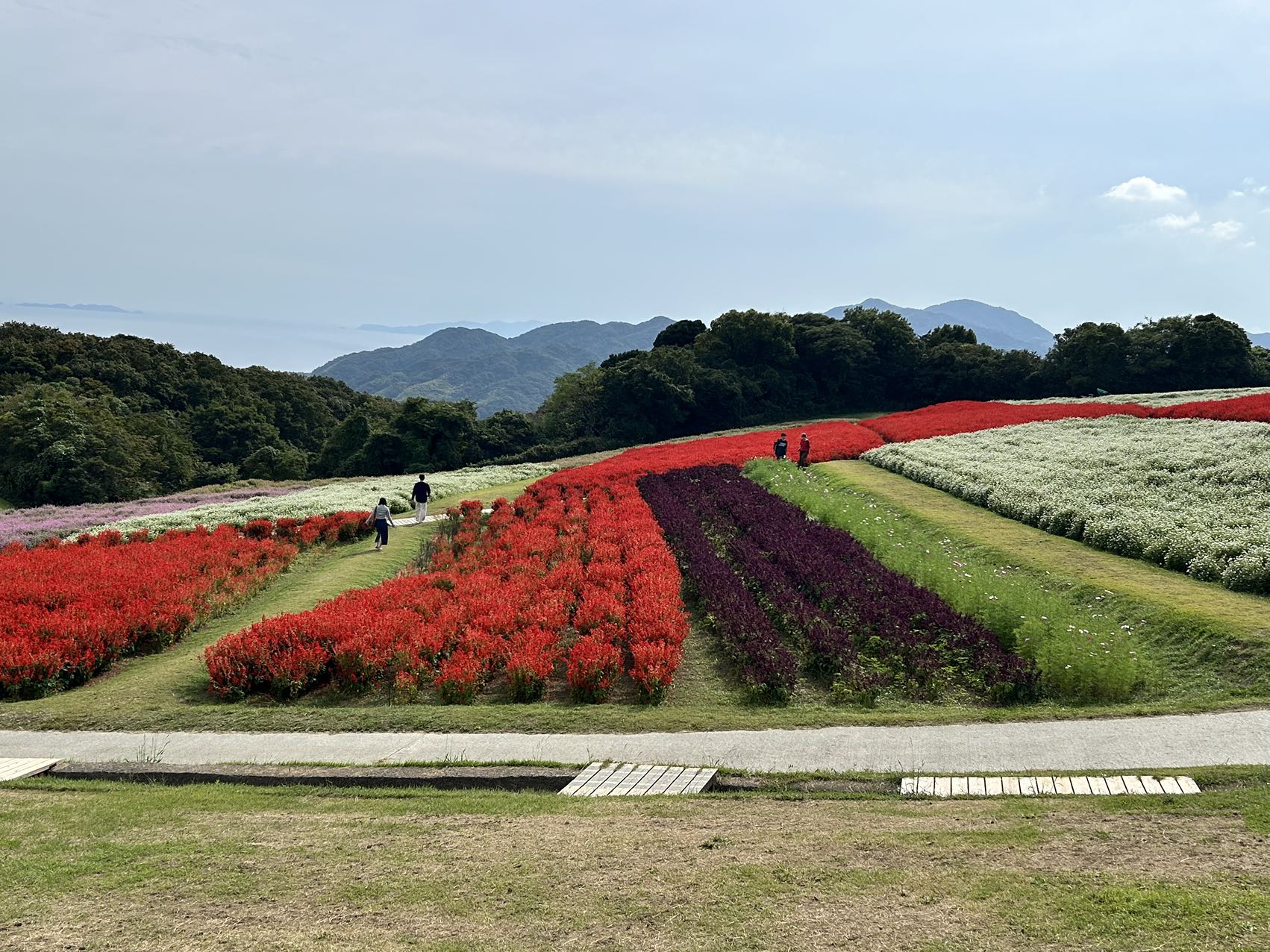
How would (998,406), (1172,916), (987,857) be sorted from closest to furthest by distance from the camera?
1. (1172,916)
2. (987,857)
3. (998,406)

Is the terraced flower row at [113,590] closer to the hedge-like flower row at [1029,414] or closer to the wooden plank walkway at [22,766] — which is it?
the wooden plank walkway at [22,766]

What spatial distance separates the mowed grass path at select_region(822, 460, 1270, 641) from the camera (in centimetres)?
1071

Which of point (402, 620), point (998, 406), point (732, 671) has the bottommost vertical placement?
point (732, 671)

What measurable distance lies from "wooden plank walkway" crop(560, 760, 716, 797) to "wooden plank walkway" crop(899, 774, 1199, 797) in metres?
1.74

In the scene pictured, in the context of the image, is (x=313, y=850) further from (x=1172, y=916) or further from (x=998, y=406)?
(x=998, y=406)

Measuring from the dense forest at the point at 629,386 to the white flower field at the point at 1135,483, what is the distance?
31.7 metres

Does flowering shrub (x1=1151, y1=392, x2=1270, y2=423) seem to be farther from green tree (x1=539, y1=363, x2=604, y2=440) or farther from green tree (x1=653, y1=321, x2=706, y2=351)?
green tree (x1=653, y1=321, x2=706, y2=351)

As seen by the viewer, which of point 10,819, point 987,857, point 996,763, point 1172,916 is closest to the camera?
point 1172,916

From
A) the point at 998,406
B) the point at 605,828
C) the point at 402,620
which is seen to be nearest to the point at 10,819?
the point at 605,828

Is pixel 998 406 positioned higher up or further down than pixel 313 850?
higher up

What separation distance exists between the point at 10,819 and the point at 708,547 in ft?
39.4

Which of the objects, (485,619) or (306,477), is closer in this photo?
(485,619)

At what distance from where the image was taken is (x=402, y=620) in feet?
40.1

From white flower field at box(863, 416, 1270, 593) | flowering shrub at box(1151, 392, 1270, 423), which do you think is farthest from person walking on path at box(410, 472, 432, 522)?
flowering shrub at box(1151, 392, 1270, 423)
